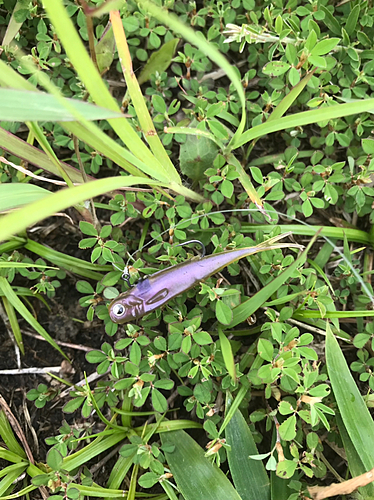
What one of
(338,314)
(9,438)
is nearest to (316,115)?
(338,314)

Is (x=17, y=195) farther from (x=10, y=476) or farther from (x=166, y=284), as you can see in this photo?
(x=10, y=476)

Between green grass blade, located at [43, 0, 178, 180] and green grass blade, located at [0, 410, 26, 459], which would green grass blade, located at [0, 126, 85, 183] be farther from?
green grass blade, located at [0, 410, 26, 459]

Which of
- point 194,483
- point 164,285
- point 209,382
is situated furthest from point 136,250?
point 194,483

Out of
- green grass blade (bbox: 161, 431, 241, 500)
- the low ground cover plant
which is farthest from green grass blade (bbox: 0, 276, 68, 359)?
green grass blade (bbox: 161, 431, 241, 500)

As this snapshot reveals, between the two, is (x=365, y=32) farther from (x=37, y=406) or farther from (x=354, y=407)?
(x=37, y=406)

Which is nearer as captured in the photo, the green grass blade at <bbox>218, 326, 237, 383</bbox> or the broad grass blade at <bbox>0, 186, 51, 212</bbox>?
the broad grass blade at <bbox>0, 186, 51, 212</bbox>
